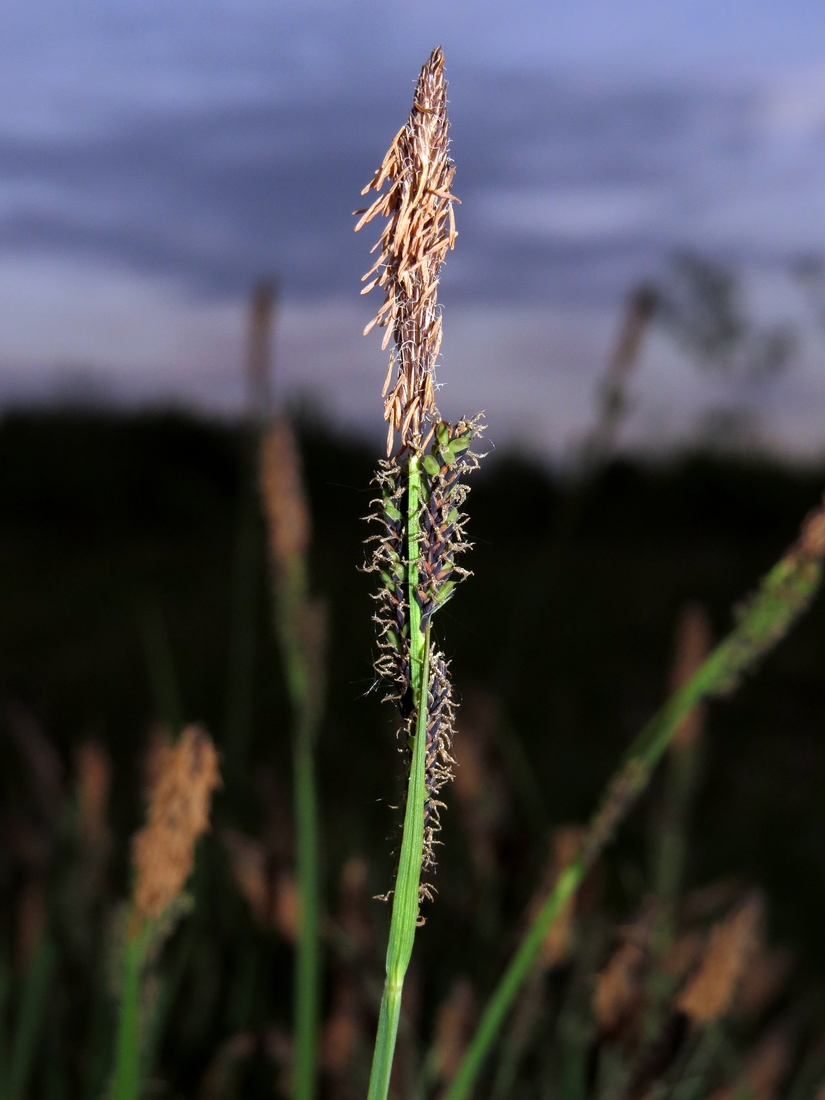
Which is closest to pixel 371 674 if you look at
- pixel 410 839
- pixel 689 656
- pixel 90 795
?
pixel 90 795

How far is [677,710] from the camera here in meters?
0.72

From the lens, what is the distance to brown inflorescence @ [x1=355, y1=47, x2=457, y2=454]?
1.18 ft

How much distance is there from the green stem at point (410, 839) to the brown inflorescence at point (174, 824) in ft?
0.80

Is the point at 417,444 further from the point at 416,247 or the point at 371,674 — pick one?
the point at 371,674

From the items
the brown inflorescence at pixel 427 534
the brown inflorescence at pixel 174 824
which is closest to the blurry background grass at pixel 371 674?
the brown inflorescence at pixel 427 534

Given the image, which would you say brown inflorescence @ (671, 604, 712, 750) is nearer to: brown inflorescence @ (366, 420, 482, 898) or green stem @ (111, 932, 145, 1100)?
green stem @ (111, 932, 145, 1100)

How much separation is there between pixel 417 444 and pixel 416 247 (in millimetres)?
63

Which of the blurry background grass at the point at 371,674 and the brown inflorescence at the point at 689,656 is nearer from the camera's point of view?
the brown inflorescence at the point at 689,656

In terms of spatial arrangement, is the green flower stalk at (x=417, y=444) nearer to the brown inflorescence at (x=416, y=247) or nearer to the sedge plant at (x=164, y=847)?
the brown inflorescence at (x=416, y=247)

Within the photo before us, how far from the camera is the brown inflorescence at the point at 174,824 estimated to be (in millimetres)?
655

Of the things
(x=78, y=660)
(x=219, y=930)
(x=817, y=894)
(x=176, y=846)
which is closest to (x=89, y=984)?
(x=219, y=930)

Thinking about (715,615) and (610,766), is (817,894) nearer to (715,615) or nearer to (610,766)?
(610,766)

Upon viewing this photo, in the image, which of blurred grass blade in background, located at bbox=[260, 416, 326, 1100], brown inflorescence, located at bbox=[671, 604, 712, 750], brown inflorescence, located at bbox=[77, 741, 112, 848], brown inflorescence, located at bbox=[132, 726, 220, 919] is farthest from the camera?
brown inflorescence, located at bbox=[77, 741, 112, 848]

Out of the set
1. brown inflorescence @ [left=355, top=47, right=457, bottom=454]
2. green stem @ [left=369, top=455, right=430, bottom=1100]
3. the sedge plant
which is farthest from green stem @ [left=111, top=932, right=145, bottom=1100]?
brown inflorescence @ [left=355, top=47, right=457, bottom=454]
